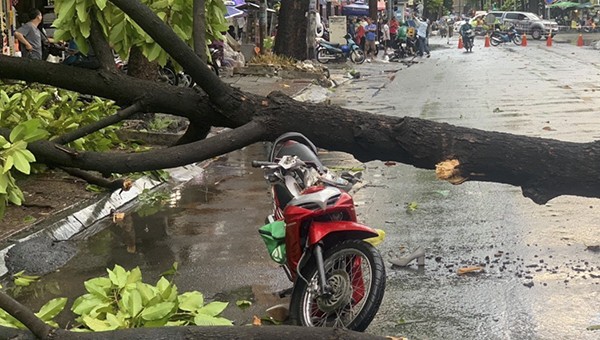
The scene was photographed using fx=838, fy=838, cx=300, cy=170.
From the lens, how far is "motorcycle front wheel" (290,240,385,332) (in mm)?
5148

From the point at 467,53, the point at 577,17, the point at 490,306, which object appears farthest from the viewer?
the point at 577,17

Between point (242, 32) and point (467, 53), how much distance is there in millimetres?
13569

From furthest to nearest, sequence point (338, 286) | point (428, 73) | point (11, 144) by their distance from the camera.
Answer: point (428, 73) → point (338, 286) → point (11, 144)

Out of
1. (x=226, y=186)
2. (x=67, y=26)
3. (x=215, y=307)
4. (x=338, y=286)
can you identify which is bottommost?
(x=226, y=186)

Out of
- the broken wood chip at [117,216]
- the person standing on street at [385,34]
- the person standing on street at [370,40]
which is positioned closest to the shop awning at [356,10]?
the person standing on street at [385,34]

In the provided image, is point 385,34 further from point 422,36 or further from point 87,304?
point 87,304

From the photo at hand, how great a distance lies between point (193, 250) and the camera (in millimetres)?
7633

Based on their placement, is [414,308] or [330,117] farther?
[414,308]

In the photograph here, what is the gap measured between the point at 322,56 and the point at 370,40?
3.32m

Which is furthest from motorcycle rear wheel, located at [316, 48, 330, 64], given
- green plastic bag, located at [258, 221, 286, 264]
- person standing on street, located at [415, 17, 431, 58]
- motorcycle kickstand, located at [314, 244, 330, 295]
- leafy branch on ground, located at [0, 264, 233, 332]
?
leafy branch on ground, located at [0, 264, 233, 332]

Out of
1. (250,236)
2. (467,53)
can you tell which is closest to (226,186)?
(250,236)

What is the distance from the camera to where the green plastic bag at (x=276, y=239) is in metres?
5.60

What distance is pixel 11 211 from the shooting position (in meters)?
8.38

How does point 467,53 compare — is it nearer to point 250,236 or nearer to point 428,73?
point 428,73
